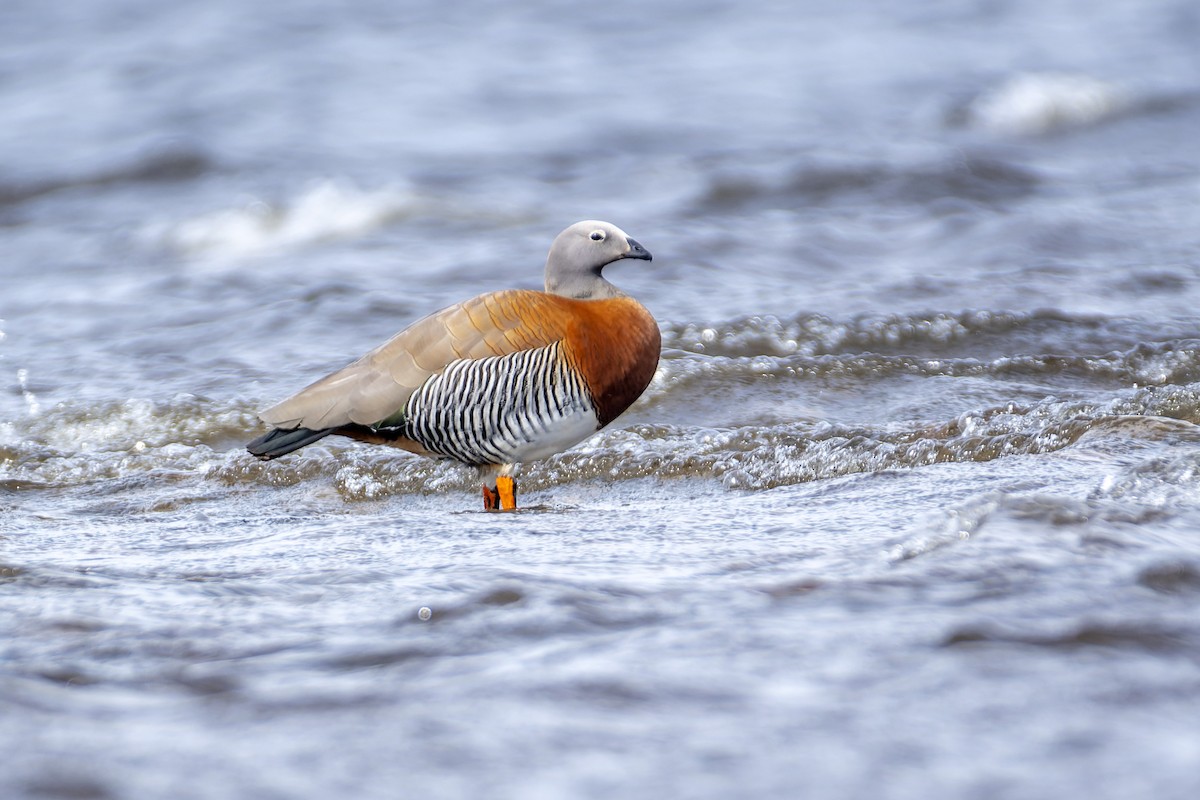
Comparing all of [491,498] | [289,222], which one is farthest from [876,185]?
[491,498]

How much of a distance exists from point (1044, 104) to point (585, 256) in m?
10.0

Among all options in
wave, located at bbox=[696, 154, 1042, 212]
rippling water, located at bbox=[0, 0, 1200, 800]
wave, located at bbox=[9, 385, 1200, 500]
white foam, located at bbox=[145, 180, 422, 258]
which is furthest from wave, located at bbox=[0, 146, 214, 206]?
wave, located at bbox=[9, 385, 1200, 500]

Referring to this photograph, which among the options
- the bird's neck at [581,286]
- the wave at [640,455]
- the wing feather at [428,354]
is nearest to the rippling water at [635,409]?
the wave at [640,455]

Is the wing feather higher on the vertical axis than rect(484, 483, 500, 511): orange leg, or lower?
higher

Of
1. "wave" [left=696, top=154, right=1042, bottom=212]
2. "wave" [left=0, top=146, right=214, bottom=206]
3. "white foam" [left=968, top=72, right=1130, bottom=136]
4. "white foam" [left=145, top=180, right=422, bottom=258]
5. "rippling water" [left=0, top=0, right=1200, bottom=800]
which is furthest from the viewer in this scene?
"white foam" [left=968, top=72, right=1130, bottom=136]

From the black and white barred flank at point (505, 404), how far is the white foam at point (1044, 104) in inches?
373

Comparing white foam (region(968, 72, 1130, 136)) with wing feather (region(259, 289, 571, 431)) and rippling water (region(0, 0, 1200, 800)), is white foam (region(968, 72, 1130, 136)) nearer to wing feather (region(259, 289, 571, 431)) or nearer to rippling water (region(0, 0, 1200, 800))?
rippling water (region(0, 0, 1200, 800))

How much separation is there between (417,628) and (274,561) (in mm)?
1035

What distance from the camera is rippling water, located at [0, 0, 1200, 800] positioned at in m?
3.07

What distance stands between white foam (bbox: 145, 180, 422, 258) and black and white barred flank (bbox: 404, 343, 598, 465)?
18.7 feet

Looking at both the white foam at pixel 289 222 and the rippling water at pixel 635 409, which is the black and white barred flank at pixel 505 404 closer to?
the rippling water at pixel 635 409

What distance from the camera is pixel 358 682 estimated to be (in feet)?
11.0

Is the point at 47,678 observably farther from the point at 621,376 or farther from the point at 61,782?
the point at 621,376

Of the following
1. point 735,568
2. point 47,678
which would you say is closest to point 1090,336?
point 735,568
